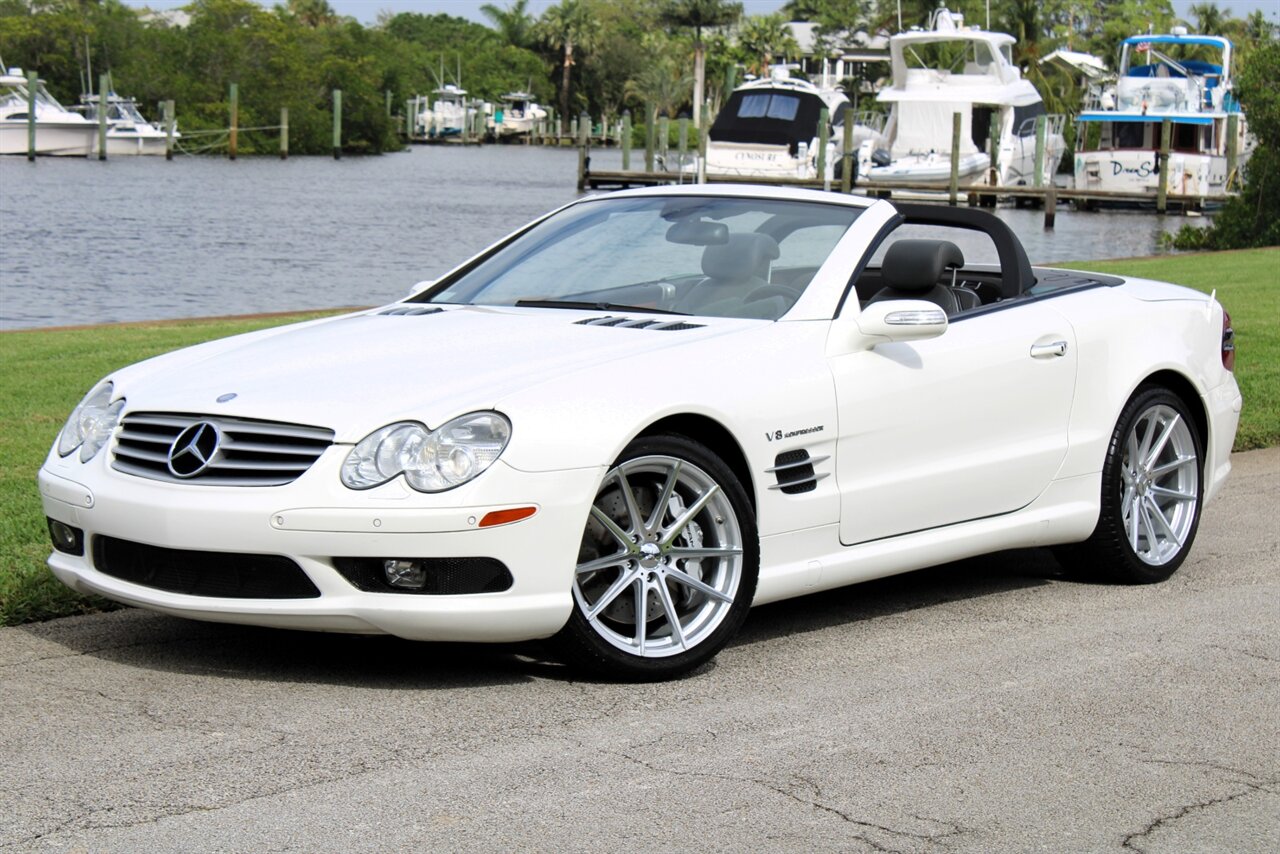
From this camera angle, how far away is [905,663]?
5.77 m

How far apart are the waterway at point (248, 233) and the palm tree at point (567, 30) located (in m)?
72.2

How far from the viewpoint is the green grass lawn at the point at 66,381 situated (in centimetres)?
642

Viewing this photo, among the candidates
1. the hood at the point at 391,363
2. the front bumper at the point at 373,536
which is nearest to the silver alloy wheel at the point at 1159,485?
the hood at the point at 391,363

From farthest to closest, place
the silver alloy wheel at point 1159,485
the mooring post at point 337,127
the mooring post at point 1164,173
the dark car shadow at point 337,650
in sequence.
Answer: the mooring post at point 337,127
the mooring post at point 1164,173
the silver alloy wheel at point 1159,485
the dark car shadow at point 337,650

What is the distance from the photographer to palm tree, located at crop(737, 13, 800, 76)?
120 m

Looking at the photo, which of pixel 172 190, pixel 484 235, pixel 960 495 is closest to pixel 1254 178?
pixel 484 235

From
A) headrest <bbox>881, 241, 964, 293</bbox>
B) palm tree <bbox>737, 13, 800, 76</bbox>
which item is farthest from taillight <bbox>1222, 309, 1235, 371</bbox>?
palm tree <bbox>737, 13, 800, 76</bbox>

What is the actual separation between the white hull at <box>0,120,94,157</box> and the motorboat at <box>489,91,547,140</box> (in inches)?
2471

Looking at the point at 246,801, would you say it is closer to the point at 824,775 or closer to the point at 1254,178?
the point at 824,775

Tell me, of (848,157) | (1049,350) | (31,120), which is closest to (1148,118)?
(848,157)

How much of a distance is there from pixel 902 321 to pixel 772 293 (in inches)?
19.6

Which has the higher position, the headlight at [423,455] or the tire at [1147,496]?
the headlight at [423,455]

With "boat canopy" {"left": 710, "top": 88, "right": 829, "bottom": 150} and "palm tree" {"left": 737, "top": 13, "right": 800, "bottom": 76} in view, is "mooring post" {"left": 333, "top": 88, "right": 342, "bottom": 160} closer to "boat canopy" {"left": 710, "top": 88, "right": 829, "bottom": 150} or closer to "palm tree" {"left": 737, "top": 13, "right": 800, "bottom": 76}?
"palm tree" {"left": 737, "top": 13, "right": 800, "bottom": 76}

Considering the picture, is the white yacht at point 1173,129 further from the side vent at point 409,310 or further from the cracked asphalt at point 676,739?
the cracked asphalt at point 676,739
